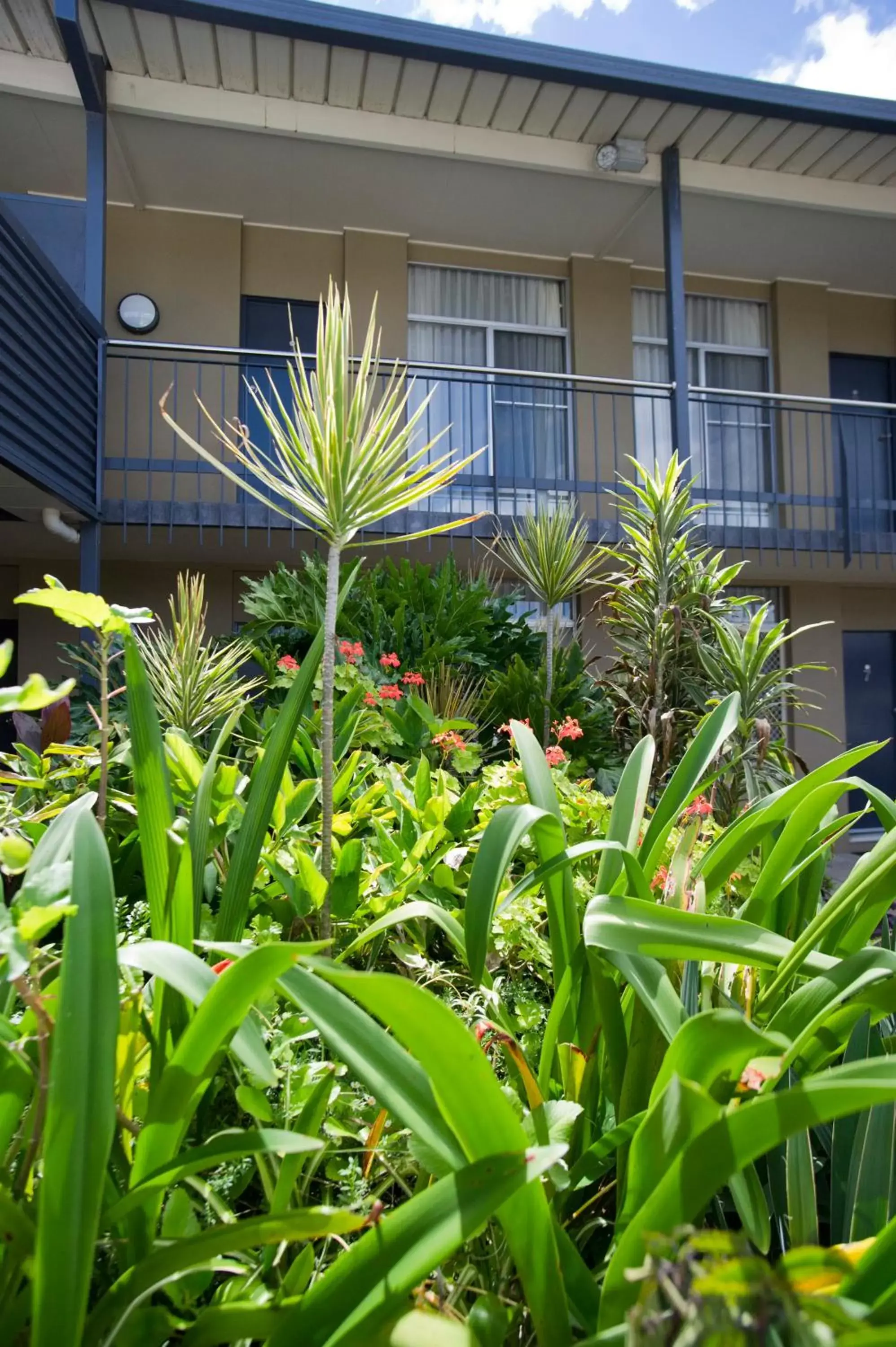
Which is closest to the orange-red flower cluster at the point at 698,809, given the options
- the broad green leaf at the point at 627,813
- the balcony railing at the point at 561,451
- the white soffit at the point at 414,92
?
the broad green leaf at the point at 627,813

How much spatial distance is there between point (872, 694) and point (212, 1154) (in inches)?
366

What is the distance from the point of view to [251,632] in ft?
13.7

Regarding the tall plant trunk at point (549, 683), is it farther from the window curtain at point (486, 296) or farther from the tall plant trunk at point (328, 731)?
the window curtain at point (486, 296)

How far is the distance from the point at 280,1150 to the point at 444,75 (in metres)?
6.20

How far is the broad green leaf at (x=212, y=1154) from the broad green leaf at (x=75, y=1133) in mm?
47

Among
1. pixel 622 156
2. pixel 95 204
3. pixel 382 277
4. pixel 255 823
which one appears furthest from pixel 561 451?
pixel 255 823

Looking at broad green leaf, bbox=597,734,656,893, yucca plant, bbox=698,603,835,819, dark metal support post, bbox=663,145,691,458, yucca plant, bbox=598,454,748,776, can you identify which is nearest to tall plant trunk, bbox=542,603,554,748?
yucca plant, bbox=598,454,748,776

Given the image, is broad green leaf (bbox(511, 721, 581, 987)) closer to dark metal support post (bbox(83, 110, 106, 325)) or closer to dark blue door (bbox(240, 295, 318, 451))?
dark metal support post (bbox(83, 110, 106, 325))

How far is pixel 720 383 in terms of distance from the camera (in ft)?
28.1

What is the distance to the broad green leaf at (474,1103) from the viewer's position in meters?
0.65

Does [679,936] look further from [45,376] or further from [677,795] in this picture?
[45,376]

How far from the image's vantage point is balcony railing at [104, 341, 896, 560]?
6.04 m

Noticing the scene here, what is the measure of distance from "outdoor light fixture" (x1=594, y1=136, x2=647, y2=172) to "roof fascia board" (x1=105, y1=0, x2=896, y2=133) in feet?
1.64

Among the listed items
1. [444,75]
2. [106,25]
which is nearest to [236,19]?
[106,25]
